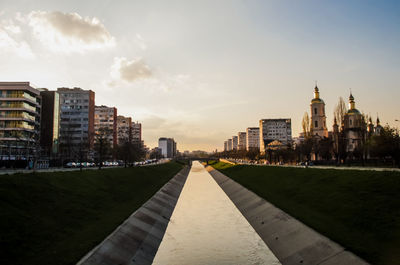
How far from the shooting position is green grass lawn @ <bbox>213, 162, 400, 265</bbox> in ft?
54.9

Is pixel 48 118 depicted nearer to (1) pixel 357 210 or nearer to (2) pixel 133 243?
(2) pixel 133 243

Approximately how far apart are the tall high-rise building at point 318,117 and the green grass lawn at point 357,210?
127883 mm

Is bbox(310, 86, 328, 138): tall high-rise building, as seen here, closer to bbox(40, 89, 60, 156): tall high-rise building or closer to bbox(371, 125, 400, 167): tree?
bbox(371, 125, 400, 167): tree

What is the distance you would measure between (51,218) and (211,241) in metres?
12.9

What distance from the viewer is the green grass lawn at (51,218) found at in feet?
49.0

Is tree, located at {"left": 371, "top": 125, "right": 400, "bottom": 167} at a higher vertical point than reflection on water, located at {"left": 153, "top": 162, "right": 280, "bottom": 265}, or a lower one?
higher

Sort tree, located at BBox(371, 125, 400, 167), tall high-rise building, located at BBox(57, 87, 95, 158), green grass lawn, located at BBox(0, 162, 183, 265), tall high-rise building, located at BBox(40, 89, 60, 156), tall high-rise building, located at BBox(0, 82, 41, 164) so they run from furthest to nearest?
tall high-rise building, located at BBox(57, 87, 95, 158) → tall high-rise building, located at BBox(40, 89, 60, 156) → tall high-rise building, located at BBox(0, 82, 41, 164) → tree, located at BBox(371, 125, 400, 167) → green grass lawn, located at BBox(0, 162, 183, 265)

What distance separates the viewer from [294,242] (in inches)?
845

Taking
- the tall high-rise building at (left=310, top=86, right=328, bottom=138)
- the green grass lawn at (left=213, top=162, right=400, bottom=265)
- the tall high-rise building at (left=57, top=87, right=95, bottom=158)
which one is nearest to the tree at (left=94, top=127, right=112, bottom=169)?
the green grass lawn at (left=213, top=162, right=400, bottom=265)

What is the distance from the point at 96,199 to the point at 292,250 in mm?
20133

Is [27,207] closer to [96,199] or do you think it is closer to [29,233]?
[29,233]

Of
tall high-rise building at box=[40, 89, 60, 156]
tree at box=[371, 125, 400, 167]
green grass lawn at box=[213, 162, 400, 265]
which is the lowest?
green grass lawn at box=[213, 162, 400, 265]

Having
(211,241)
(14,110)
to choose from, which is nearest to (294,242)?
(211,241)

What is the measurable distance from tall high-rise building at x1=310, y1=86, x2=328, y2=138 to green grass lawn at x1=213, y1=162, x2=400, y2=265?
5035 inches
